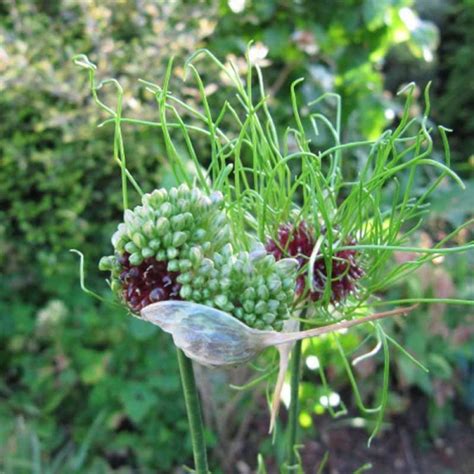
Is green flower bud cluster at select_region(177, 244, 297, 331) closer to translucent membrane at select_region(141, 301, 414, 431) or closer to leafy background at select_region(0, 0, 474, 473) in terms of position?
translucent membrane at select_region(141, 301, 414, 431)

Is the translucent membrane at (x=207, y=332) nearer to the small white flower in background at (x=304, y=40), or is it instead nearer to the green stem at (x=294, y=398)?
the green stem at (x=294, y=398)

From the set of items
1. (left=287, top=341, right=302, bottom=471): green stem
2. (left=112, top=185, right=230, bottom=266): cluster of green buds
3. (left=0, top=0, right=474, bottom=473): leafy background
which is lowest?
(left=0, top=0, right=474, bottom=473): leafy background

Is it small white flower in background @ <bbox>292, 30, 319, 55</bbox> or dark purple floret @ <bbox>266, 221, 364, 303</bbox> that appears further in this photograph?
small white flower in background @ <bbox>292, 30, 319, 55</bbox>

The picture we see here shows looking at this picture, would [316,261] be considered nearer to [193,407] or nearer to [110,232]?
[193,407]

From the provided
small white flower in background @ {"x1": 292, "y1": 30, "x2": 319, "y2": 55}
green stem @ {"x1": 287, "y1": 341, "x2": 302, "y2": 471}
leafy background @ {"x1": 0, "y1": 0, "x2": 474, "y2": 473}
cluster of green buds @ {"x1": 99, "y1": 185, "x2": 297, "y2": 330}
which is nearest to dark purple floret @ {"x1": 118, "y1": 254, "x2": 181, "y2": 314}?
cluster of green buds @ {"x1": 99, "y1": 185, "x2": 297, "y2": 330}

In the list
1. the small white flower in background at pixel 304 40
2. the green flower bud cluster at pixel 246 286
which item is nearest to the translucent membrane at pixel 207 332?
the green flower bud cluster at pixel 246 286

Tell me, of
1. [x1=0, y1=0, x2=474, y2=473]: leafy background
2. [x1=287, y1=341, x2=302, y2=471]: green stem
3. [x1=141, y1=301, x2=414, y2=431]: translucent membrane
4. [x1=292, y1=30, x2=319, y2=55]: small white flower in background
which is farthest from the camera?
[x1=292, y1=30, x2=319, y2=55]: small white flower in background
